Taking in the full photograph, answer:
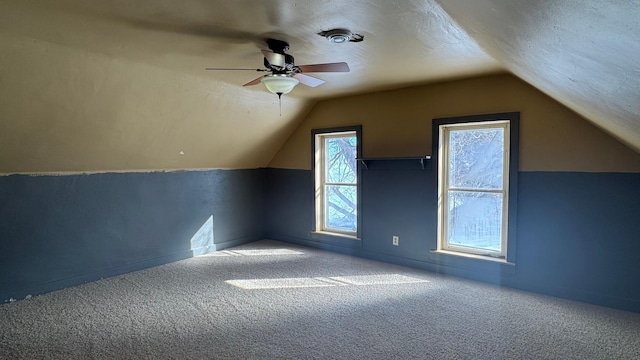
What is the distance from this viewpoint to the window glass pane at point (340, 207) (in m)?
5.21

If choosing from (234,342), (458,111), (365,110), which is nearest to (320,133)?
(365,110)

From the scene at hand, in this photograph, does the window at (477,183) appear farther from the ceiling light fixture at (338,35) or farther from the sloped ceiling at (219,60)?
the ceiling light fixture at (338,35)

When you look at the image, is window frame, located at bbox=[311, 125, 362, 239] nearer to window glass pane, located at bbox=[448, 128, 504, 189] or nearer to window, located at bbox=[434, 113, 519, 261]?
window, located at bbox=[434, 113, 519, 261]

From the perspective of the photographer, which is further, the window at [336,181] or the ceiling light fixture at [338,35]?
the window at [336,181]

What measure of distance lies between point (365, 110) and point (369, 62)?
1533 millimetres

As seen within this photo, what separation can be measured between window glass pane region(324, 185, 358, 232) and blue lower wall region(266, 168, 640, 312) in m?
0.42

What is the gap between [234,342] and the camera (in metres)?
2.68

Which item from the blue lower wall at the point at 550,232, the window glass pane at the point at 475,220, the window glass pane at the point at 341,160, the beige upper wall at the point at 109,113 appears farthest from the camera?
the window glass pane at the point at 341,160

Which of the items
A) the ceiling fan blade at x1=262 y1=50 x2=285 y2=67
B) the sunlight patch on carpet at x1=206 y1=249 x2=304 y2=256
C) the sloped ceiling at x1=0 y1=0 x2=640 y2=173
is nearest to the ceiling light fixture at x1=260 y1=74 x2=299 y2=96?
the ceiling fan blade at x1=262 y1=50 x2=285 y2=67

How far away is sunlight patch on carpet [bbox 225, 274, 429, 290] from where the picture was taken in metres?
Result: 3.87

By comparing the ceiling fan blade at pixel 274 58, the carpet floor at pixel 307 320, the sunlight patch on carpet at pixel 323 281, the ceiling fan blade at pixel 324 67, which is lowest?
the carpet floor at pixel 307 320

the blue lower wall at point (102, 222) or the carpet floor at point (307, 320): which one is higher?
the blue lower wall at point (102, 222)

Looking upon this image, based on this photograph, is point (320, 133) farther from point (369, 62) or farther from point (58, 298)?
point (58, 298)

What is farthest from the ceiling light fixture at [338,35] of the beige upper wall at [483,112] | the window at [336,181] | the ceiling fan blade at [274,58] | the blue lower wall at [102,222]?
the blue lower wall at [102,222]
